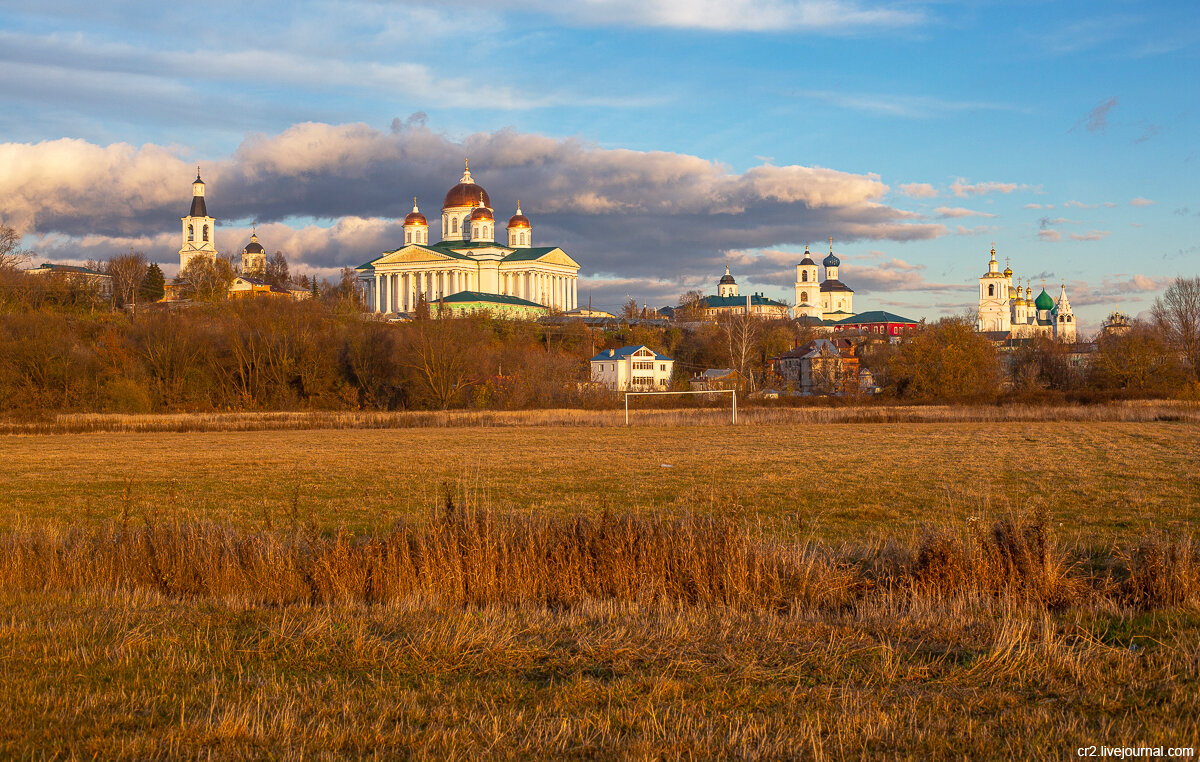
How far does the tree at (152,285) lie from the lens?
116000mm

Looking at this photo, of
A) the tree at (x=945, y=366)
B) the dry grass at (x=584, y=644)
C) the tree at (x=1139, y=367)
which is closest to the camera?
the dry grass at (x=584, y=644)

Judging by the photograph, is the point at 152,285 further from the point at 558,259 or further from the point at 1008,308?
the point at 1008,308

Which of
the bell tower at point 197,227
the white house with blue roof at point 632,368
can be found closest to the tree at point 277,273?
the bell tower at point 197,227

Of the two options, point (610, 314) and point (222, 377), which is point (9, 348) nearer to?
point (222, 377)

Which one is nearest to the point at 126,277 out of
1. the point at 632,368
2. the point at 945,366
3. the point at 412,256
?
the point at 412,256

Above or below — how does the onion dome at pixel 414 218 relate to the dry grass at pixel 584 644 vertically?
above

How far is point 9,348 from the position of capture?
63.0m

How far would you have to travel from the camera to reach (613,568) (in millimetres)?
10562

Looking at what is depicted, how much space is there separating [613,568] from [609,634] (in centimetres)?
241

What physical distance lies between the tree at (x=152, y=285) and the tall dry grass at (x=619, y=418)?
58.5 m

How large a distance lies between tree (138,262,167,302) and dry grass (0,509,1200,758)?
4546 inches

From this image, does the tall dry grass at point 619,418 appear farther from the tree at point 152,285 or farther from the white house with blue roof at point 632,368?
the tree at point 152,285

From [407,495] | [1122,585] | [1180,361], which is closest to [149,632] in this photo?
[1122,585]

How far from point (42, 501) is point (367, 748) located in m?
19.2
